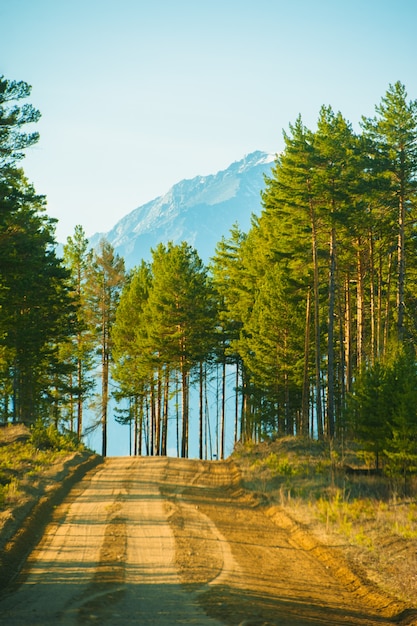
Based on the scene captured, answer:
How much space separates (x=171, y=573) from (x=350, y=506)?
6.64m

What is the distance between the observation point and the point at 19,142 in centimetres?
2484

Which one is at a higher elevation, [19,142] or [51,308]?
[19,142]

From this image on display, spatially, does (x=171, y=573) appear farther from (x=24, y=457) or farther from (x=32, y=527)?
Answer: (x=24, y=457)

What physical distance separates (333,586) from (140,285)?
4193cm

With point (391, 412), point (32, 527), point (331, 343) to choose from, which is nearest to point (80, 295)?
point (331, 343)

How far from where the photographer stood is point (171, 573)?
10688 mm

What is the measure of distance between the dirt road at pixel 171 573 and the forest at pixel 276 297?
734 cm

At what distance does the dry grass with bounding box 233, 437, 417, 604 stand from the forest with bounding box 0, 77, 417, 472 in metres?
1.48

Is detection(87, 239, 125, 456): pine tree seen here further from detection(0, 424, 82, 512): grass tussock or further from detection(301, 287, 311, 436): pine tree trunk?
detection(301, 287, 311, 436): pine tree trunk

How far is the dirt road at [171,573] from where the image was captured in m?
8.52

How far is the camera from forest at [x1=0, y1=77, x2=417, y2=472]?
24828 millimetres

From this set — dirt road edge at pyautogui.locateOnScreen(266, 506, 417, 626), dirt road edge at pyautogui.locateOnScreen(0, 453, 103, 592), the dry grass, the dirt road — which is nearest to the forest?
the dry grass

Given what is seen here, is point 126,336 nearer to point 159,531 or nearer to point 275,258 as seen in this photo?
point 275,258

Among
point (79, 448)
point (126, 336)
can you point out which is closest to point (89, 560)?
point (79, 448)
